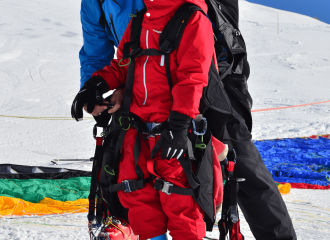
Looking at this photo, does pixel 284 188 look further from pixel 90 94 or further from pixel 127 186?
pixel 90 94

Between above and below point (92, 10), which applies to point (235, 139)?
below

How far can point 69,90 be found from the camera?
8.82m

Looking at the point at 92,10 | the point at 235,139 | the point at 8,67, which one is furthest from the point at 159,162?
the point at 8,67

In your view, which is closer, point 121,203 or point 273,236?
point 121,203

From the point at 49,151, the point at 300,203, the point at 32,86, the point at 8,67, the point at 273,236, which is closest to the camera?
the point at 273,236

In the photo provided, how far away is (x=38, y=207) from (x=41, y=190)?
0.31 metres

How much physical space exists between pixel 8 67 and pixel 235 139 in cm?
1015

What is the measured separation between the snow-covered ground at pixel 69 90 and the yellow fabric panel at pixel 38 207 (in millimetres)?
106

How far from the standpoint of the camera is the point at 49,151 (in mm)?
5023

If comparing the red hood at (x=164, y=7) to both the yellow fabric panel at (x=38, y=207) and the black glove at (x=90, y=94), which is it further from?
the yellow fabric panel at (x=38, y=207)

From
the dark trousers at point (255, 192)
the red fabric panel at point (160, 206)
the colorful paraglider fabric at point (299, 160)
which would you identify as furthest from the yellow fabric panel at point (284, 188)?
the red fabric panel at point (160, 206)

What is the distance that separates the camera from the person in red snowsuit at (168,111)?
1496mm

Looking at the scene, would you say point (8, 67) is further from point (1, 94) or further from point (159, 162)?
point (159, 162)

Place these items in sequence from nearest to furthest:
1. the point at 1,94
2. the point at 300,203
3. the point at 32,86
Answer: the point at 300,203 → the point at 1,94 → the point at 32,86
